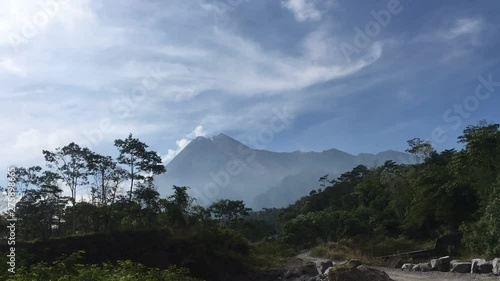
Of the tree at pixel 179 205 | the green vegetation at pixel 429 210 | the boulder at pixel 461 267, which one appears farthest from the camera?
the tree at pixel 179 205

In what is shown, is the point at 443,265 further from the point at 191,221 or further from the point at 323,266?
the point at 191,221

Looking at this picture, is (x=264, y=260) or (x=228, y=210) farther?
(x=228, y=210)

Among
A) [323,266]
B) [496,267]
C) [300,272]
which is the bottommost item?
[300,272]

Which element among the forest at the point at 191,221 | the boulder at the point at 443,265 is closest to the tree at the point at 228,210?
the forest at the point at 191,221

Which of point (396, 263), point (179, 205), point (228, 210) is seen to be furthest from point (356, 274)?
point (228, 210)

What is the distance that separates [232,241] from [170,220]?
4.16 meters

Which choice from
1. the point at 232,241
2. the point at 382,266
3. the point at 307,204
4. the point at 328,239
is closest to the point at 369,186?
the point at 328,239

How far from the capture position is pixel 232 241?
22.5 m

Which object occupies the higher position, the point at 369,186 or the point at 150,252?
the point at 369,186

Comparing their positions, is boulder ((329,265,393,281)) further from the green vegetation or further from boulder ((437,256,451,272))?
the green vegetation

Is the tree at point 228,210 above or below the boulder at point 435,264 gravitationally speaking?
above

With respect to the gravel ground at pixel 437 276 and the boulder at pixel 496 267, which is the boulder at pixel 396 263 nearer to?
the gravel ground at pixel 437 276

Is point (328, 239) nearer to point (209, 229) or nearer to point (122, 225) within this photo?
point (209, 229)

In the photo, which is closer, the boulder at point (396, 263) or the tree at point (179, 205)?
the boulder at point (396, 263)
